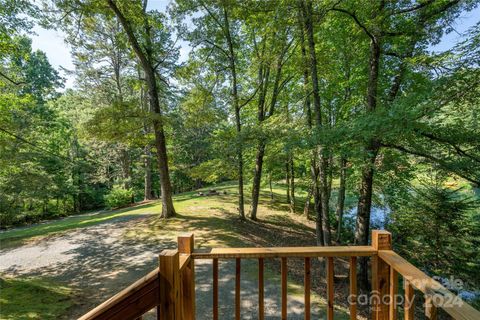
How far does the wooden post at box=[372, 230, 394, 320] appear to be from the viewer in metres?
1.61

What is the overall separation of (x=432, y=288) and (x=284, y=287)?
87 centimetres

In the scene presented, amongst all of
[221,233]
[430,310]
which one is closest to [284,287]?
[430,310]

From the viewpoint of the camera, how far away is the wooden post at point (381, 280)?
1.61m

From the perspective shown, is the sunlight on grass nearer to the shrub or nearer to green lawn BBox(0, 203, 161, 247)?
green lawn BBox(0, 203, 161, 247)

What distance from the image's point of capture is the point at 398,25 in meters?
5.09

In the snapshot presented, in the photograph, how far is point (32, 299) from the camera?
3805mm

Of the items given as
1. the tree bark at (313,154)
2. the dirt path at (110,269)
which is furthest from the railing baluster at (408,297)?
Answer: the tree bark at (313,154)

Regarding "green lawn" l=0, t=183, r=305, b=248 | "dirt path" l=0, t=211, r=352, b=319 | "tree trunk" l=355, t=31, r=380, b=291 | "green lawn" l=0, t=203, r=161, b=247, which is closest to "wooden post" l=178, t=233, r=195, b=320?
"dirt path" l=0, t=211, r=352, b=319

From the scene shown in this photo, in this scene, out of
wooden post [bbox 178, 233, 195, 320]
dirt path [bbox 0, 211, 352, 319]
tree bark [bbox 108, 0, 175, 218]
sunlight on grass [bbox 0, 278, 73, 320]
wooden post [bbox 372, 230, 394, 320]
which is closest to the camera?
wooden post [bbox 178, 233, 195, 320]

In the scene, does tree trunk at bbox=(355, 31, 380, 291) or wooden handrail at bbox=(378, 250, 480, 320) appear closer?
wooden handrail at bbox=(378, 250, 480, 320)

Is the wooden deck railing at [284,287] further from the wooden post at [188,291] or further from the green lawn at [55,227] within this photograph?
the green lawn at [55,227]

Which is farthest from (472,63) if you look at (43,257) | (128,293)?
(43,257)

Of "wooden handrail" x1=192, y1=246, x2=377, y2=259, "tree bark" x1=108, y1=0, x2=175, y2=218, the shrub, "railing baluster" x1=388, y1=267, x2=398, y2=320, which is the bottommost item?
the shrub

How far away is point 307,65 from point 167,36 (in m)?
4.91
